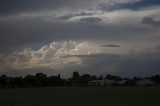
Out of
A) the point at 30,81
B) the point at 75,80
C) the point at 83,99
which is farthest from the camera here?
the point at 75,80

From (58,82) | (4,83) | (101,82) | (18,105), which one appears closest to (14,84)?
(4,83)

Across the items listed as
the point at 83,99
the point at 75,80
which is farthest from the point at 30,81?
the point at 83,99

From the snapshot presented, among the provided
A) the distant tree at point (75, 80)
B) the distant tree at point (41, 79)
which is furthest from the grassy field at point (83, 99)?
the distant tree at point (75, 80)

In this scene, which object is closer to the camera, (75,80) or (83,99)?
(83,99)

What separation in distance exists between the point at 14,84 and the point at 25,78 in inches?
431

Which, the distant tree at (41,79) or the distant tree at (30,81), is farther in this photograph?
the distant tree at (41,79)

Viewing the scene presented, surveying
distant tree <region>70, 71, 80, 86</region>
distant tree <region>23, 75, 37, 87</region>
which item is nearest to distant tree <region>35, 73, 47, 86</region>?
distant tree <region>23, 75, 37, 87</region>

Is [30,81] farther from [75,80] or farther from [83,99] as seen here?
[83,99]

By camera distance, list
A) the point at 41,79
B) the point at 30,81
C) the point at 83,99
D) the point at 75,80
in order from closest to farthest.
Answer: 1. the point at 83,99
2. the point at 30,81
3. the point at 41,79
4. the point at 75,80

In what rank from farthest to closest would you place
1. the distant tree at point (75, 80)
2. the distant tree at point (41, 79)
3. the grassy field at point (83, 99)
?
the distant tree at point (75, 80), the distant tree at point (41, 79), the grassy field at point (83, 99)

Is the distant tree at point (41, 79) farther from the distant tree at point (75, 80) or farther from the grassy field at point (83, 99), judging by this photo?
the grassy field at point (83, 99)

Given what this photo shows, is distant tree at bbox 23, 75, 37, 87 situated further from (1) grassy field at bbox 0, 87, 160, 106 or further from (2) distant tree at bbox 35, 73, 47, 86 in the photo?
(1) grassy field at bbox 0, 87, 160, 106

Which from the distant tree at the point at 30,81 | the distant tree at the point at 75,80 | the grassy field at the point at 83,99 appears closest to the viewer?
the grassy field at the point at 83,99

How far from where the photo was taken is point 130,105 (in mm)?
33125
